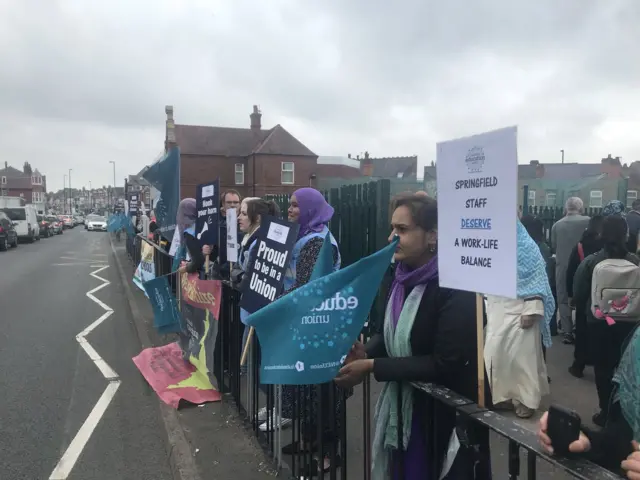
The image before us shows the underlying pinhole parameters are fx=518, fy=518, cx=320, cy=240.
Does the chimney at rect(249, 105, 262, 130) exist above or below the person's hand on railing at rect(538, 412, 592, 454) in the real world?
above

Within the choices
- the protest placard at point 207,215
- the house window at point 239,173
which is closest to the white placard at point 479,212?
the protest placard at point 207,215

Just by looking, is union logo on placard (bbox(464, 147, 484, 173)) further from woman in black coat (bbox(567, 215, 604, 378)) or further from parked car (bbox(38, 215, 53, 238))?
parked car (bbox(38, 215, 53, 238))

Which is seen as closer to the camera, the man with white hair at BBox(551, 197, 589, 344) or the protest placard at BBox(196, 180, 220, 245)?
the protest placard at BBox(196, 180, 220, 245)

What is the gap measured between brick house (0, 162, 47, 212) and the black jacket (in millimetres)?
110008

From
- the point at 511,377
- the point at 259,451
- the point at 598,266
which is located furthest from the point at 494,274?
the point at 598,266

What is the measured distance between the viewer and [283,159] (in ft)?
129

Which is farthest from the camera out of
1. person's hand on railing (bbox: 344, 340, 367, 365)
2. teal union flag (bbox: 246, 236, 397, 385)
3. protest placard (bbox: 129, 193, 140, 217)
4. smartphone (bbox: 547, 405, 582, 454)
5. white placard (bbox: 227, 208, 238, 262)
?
protest placard (bbox: 129, 193, 140, 217)

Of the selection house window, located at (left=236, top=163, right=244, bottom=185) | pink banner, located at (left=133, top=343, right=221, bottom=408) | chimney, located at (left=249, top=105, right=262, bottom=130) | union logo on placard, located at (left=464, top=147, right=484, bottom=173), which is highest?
chimney, located at (left=249, top=105, right=262, bottom=130)

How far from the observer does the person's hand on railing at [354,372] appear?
225 centimetres

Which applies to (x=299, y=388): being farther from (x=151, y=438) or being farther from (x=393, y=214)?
(x=151, y=438)

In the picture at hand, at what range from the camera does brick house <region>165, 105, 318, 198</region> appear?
128 ft

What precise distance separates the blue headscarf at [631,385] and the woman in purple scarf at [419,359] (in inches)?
23.8

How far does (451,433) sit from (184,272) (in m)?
4.05

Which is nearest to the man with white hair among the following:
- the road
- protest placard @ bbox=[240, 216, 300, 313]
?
protest placard @ bbox=[240, 216, 300, 313]
